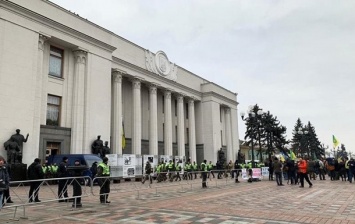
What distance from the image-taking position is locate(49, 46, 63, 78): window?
2578 cm

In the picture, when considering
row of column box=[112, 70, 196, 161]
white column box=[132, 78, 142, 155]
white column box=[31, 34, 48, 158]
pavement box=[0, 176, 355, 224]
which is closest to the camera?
pavement box=[0, 176, 355, 224]

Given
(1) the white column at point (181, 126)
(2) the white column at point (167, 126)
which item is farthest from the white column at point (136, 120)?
(1) the white column at point (181, 126)

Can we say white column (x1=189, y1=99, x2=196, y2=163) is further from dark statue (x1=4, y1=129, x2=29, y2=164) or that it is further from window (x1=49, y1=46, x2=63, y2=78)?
dark statue (x1=4, y1=129, x2=29, y2=164)

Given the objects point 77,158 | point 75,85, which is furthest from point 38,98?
point 77,158

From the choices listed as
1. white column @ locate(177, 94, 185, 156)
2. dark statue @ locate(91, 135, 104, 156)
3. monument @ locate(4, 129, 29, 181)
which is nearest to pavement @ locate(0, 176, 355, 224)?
monument @ locate(4, 129, 29, 181)

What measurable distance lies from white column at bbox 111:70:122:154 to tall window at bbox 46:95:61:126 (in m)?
6.63

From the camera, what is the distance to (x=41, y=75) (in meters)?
23.9

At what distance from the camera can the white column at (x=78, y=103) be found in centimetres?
2578

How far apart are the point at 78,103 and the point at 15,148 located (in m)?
7.37

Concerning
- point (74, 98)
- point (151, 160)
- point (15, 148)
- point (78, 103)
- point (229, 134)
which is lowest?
point (151, 160)

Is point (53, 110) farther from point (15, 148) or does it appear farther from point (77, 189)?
point (77, 189)

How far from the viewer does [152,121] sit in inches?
1437

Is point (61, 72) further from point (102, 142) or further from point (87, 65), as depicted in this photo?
point (102, 142)

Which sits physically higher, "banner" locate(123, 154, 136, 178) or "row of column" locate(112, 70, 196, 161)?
"row of column" locate(112, 70, 196, 161)
